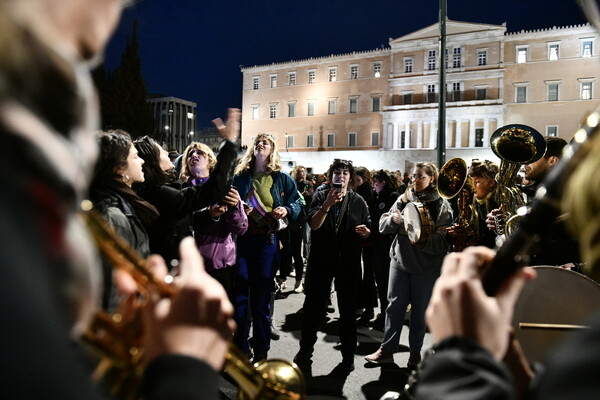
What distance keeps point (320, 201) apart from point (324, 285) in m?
0.95

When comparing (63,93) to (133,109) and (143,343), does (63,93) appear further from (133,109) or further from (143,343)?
(133,109)

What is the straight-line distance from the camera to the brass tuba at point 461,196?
483 centimetres

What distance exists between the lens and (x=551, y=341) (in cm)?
219

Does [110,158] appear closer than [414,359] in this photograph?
Yes

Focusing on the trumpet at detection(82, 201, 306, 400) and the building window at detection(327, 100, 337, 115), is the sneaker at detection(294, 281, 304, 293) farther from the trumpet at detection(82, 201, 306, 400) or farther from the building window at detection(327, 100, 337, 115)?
the building window at detection(327, 100, 337, 115)

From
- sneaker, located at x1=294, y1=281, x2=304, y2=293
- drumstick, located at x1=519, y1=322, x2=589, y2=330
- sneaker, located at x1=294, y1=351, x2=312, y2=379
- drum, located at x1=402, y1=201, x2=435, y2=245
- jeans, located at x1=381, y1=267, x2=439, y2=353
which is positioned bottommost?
sneaker, located at x1=294, y1=351, x2=312, y2=379

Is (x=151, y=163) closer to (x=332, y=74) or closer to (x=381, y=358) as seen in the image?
(x=381, y=358)

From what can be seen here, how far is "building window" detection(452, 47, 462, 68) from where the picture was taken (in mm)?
45375

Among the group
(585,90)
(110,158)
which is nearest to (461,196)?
(110,158)

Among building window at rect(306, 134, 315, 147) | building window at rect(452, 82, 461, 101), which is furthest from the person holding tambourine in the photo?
building window at rect(306, 134, 315, 147)

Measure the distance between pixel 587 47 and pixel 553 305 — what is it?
49.5 meters

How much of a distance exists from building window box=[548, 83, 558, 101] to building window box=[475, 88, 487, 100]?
612cm

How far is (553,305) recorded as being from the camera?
229 centimetres

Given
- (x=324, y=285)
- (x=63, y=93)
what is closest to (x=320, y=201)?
(x=324, y=285)
